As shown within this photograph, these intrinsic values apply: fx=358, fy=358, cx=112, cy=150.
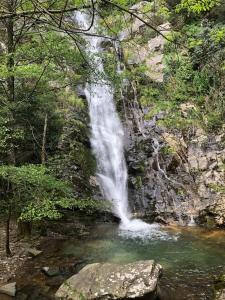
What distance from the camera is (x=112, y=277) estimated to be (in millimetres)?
5969

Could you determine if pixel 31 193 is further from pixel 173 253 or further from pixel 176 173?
pixel 176 173

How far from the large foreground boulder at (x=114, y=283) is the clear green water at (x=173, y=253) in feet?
1.52

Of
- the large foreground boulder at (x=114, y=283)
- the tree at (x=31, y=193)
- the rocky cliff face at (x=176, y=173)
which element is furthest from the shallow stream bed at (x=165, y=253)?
the tree at (x=31, y=193)

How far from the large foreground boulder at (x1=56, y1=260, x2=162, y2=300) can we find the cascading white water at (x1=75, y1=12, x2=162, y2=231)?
4567 millimetres

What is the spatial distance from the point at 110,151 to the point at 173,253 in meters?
6.16

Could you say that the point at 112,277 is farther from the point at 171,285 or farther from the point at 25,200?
the point at 25,200

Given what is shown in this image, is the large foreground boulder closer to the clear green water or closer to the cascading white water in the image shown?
the clear green water

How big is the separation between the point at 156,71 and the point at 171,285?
12.2 m

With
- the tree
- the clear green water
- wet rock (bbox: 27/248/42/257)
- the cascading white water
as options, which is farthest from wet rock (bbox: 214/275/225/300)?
the cascading white water

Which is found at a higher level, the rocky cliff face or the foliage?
the foliage

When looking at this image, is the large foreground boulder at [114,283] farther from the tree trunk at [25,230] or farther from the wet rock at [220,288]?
the tree trunk at [25,230]

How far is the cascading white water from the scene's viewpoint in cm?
1195

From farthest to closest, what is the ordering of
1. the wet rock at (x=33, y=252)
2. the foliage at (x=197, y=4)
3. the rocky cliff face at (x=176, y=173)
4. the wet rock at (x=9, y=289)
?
the rocky cliff face at (x=176, y=173), the wet rock at (x=33, y=252), the wet rock at (x=9, y=289), the foliage at (x=197, y=4)

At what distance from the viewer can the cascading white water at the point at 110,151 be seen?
11.9m
